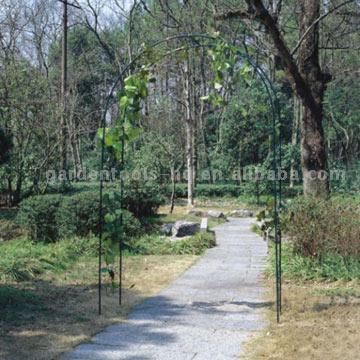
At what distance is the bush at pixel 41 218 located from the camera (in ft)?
39.2

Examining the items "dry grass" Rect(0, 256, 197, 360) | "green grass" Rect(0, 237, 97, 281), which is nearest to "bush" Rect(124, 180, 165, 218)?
"green grass" Rect(0, 237, 97, 281)

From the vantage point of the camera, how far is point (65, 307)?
6.52 meters

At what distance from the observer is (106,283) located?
790cm

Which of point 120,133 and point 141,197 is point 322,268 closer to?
point 120,133

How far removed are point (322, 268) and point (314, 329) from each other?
284cm

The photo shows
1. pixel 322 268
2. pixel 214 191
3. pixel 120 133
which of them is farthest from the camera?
pixel 214 191

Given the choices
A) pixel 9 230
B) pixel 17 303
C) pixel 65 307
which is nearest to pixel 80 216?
pixel 9 230

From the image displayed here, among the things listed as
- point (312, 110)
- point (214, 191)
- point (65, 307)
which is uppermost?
point (312, 110)

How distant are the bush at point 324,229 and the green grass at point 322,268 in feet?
0.27

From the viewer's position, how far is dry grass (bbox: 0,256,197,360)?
16.4 feet

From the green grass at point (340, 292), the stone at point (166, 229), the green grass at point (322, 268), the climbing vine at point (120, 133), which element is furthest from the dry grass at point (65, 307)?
the stone at point (166, 229)

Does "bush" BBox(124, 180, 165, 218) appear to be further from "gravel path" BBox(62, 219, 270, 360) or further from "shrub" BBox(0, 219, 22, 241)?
"gravel path" BBox(62, 219, 270, 360)

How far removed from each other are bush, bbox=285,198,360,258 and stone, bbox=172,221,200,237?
12.9 ft

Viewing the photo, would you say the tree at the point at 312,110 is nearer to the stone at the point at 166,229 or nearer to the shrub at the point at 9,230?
the stone at the point at 166,229
